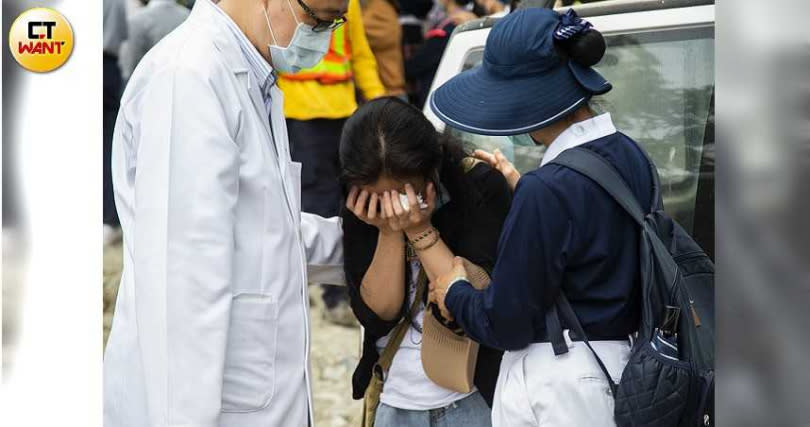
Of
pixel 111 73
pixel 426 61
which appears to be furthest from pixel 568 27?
pixel 426 61

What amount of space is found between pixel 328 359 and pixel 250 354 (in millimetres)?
3316

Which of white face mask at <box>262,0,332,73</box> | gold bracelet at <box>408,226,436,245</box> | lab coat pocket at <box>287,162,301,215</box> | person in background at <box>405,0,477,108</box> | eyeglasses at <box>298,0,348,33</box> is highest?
eyeglasses at <box>298,0,348,33</box>

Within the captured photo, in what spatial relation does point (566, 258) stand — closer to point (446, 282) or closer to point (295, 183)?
point (446, 282)

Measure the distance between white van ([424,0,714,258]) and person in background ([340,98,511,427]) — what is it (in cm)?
37

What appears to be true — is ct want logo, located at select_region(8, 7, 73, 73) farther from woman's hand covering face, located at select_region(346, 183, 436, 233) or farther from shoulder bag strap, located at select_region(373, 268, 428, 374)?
shoulder bag strap, located at select_region(373, 268, 428, 374)

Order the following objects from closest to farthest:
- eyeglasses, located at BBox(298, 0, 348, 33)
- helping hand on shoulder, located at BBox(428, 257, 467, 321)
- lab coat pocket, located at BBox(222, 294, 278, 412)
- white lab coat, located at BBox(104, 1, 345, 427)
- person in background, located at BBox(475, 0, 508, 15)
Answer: white lab coat, located at BBox(104, 1, 345, 427), lab coat pocket, located at BBox(222, 294, 278, 412), eyeglasses, located at BBox(298, 0, 348, 33), helping hand on shoulder, located at BBox(428, 257, 467, 321), person in background, located at BBox(475, 0, 508, 15)

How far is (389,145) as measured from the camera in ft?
8.25

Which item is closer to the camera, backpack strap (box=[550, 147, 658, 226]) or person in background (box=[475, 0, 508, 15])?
backpack strap (box=[550, 147, 658, 226])

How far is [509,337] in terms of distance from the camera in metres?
2.26

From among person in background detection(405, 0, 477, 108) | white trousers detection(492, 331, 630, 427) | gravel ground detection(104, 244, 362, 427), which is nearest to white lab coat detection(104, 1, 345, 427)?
white trousers detection(492, 331, 630, 427)

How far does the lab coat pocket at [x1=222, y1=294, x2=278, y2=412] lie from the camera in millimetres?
2113

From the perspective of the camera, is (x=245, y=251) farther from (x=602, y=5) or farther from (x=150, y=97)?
(x=602, y=5)

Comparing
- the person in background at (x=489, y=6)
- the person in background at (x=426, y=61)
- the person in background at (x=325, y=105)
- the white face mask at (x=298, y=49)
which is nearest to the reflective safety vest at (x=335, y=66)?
the person in background at (x=325, y=105)

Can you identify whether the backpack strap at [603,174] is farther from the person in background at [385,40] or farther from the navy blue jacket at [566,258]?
the person in background at [385,40]
